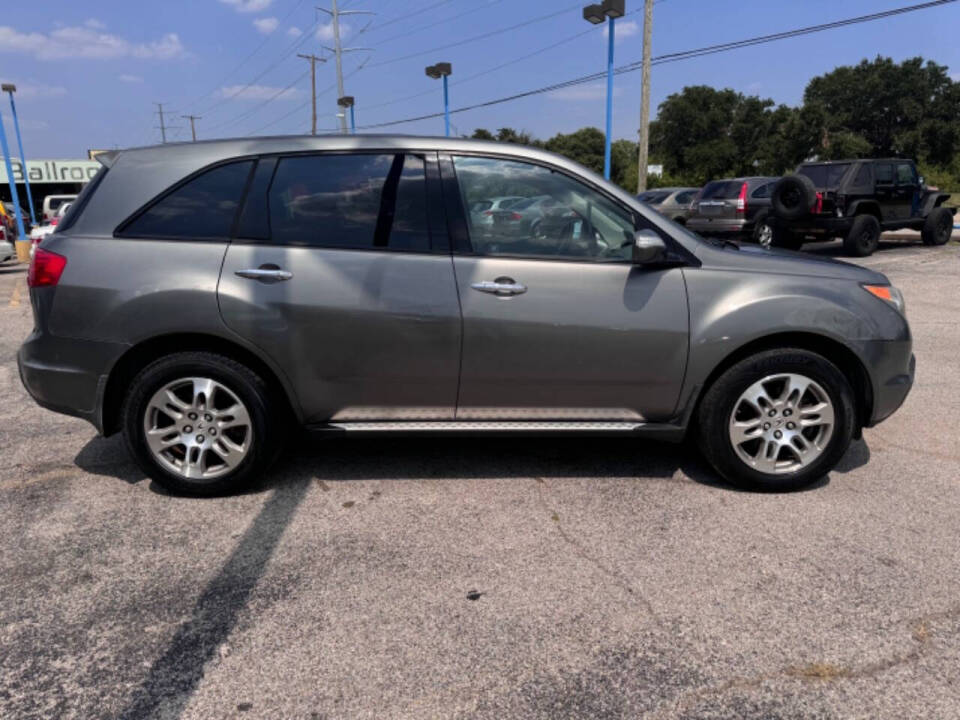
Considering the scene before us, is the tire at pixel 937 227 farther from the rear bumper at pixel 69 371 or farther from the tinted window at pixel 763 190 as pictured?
the rear bumper at pixel 69 371

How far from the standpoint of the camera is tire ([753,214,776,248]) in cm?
1478

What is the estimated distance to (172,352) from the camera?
360cm

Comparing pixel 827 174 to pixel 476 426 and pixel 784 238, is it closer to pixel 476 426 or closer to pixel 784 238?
pixel 784 238

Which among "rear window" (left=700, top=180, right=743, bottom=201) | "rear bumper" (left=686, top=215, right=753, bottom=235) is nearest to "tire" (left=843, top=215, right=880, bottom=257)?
"rear bumper" (left=686, top=215, right=753, bottom=235)

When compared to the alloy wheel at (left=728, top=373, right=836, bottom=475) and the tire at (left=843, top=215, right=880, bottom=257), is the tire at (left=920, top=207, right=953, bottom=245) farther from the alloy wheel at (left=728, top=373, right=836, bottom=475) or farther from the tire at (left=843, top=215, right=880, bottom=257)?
the alloy wheel at (left=728, top=373, right=836, bottom=475)

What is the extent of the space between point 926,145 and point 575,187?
58.8 metres

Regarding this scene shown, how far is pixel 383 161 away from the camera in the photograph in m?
3.61

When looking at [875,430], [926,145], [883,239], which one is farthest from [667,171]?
[875,430]

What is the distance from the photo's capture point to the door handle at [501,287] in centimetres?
346

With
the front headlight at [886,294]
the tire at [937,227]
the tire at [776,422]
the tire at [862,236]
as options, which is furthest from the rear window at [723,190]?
the tire at [776,422]

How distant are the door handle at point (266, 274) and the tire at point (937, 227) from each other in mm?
16784

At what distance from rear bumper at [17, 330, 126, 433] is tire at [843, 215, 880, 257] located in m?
14.0

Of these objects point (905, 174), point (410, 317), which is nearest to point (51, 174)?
point (905, 174)

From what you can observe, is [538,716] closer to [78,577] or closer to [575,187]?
[78,577]
